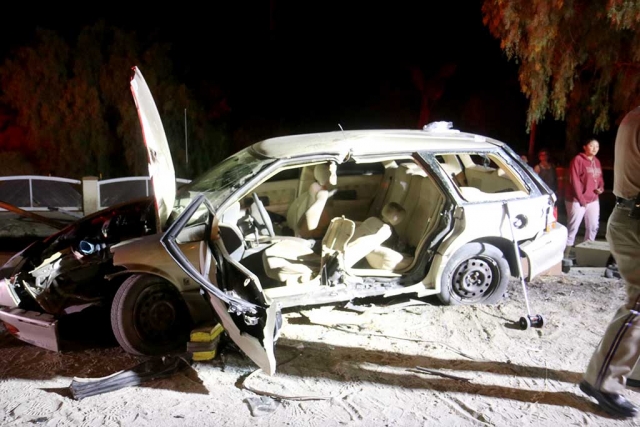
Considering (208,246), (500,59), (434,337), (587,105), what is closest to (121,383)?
(208,246)

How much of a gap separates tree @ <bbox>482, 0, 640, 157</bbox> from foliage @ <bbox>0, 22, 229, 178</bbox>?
12049 millimetres

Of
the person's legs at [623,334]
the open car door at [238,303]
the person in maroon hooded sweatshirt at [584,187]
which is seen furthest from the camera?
the person in maroon hooded sweatshirt at [584,187]

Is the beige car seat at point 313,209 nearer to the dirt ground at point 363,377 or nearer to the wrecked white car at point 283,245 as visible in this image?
the wrecked white car at point 283,245

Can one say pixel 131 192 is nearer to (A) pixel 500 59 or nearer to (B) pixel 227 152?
(B) pixel 227 152

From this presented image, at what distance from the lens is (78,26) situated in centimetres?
1991

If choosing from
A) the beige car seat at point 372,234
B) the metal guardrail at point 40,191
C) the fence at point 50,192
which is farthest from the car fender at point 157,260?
the metal guardrail at point 40,191

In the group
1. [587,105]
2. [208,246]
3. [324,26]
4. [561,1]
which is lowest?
[208,246]

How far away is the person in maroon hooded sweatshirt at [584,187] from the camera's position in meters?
7.80

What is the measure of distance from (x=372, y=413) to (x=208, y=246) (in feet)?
5.56

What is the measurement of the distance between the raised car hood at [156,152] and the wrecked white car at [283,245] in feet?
0.05

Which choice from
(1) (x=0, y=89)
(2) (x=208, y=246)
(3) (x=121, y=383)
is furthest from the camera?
(1) (x=0, y=89)

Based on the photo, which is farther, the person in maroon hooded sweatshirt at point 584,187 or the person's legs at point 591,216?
the person's legs at point 591,216

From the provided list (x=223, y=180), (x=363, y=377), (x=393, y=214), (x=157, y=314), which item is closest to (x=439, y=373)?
(x=363, y=377)

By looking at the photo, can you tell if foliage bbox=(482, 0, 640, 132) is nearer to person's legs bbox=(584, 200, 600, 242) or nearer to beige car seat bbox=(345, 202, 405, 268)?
person's legs bbox=(584, 200, 600, 242)
